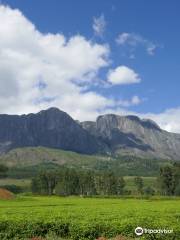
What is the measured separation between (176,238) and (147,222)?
4.24 m

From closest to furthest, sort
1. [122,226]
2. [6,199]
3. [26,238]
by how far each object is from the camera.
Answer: [122,226] < [26,238] < [6,199]

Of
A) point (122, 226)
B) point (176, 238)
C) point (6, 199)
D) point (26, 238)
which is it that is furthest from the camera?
point (6, 199)

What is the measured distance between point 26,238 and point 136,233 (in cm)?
976

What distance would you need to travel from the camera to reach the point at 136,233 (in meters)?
30.9

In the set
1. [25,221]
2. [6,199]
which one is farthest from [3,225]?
[6,199]

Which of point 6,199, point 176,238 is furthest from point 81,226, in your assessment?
point 6,199

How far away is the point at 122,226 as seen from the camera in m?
32.9

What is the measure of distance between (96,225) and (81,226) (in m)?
1.21

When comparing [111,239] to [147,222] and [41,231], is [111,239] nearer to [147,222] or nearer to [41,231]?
[147,222]

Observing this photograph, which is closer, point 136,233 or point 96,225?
point 136,233

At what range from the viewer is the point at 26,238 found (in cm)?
3512

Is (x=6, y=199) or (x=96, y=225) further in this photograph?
(x=6, y=199)

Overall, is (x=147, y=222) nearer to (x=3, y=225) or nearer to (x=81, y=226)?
(x=81, y=226)

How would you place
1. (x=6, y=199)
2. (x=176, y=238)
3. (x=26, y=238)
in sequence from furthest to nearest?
(x=6, y=199)
(x=26, y=238)
(x=176, y=238)
